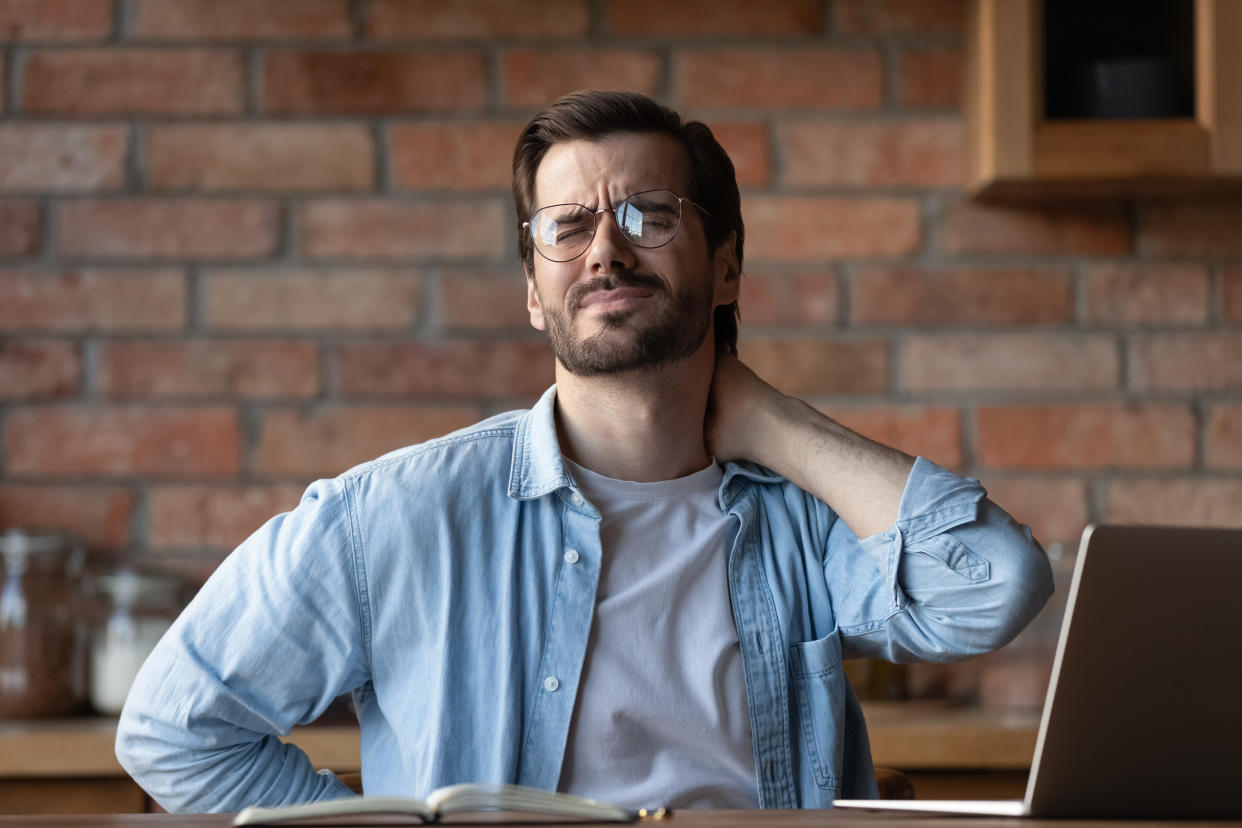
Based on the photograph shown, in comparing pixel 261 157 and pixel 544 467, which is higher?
pixel 261 157

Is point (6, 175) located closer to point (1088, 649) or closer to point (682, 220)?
point (682, 220)

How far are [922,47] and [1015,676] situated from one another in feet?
3.23

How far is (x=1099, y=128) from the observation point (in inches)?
74.7

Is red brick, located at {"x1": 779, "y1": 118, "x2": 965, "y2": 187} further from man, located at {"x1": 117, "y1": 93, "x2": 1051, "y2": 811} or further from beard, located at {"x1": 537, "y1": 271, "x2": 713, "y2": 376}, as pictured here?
beard, located at {"x1": 537, "y1": 271, "x2": 713, "y2": 376}

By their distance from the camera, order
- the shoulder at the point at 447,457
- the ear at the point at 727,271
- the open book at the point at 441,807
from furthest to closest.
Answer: the ear at the point at 727,271 → the shoulder at the point at 447,457 → the open book at the point at 441,807

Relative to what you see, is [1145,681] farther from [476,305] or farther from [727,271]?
[476,305]

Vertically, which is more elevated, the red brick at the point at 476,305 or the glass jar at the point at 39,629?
the red brick at the point at 476,305

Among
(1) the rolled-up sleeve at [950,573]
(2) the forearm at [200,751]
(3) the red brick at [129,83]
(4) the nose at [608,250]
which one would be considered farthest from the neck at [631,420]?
(3) the red brick at [129,83]

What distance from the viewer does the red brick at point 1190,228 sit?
2.06 metres

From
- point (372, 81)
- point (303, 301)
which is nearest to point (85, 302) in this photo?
point (303, 301)

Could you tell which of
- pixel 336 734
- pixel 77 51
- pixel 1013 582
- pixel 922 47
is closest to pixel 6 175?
pixel 77 51

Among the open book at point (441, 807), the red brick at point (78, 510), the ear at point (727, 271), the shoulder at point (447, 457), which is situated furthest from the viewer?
the red brick at point (78, 510)

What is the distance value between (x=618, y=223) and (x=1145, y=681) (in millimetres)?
705

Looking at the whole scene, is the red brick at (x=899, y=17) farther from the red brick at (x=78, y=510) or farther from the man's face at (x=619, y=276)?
the red brick at (x=78, y=510)
